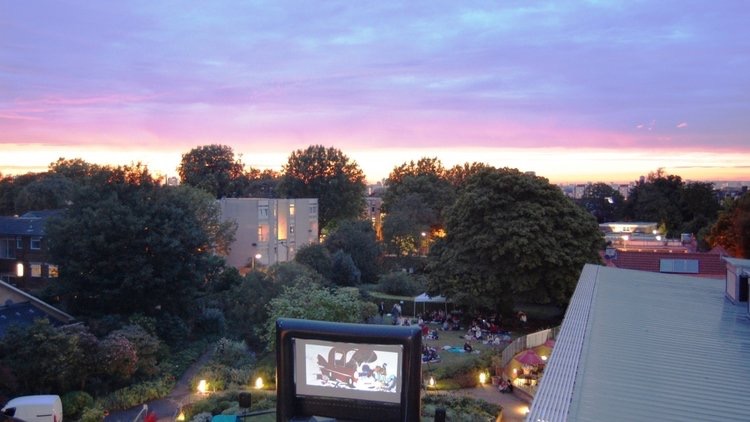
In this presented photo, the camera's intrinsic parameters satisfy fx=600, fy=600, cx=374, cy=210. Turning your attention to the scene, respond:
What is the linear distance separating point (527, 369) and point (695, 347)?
9.42 meters

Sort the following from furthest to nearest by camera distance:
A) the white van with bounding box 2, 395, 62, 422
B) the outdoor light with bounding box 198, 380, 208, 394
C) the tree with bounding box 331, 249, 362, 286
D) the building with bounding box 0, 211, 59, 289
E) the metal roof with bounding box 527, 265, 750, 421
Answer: the tree with bounding box 331, 249, 362, 286 → the building with bounding box 0, 211, 59, 289 → the outdoor light with bounding box 198, 380, 208, 394 → the white van with bounding box 2, 395, 62, 422 → the metal roof with bounding box 527, 265, 750, 421

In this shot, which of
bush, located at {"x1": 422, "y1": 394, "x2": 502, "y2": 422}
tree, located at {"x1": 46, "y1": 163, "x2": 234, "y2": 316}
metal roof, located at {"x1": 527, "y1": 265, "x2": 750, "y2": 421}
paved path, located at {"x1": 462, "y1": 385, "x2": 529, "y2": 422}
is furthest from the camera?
tree, located at {"x1": 46, "y1": 163, "x2": 234, "y2": 316}

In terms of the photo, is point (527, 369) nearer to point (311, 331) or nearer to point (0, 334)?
point (311, 331)

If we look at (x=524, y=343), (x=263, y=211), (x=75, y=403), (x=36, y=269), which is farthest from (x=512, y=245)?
(x=36, y=269)

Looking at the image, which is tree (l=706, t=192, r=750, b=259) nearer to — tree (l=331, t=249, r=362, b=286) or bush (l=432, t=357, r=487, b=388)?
tree (l=331, t=249, r=362, b=286)

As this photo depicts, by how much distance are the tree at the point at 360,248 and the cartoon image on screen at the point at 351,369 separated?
24.5 metres

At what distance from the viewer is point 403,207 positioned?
4678 centimetres

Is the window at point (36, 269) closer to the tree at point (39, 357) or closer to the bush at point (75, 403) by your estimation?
the tree at point (39, 357)

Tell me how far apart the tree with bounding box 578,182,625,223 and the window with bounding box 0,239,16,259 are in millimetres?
65178

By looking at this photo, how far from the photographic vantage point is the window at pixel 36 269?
1284 inches

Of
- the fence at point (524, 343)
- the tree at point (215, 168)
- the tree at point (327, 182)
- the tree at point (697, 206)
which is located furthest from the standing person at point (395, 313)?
the tree at point (697, 206)

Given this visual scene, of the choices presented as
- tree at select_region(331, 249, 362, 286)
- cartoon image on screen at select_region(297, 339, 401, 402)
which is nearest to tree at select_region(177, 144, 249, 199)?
tree at select_region(331, 249, 362, 286)

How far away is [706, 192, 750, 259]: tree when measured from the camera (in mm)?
33125

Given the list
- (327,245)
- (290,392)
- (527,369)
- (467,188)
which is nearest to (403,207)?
(327,245)
